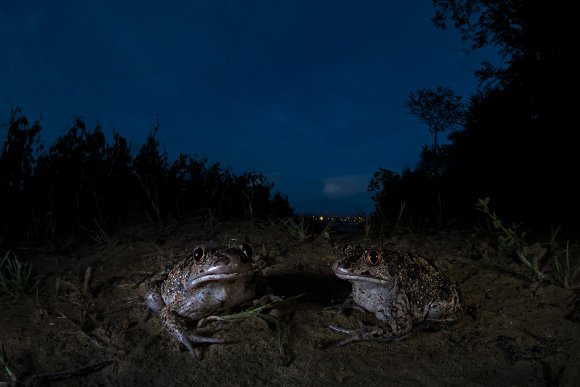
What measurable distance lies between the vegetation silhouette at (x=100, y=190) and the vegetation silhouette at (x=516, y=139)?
2389 mm

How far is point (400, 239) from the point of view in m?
5.71

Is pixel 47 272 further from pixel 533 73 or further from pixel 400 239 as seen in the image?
pixel 533 73

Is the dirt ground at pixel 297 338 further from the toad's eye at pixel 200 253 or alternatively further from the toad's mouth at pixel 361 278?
the toad's eye at pixel 200 253

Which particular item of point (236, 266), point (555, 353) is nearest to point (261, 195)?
point (236, 266)

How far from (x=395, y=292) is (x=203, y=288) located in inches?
59.3

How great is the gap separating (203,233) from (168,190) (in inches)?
56.4

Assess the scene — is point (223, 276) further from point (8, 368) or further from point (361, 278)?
point (8, 368)

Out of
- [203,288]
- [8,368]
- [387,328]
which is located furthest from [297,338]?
[8,368]

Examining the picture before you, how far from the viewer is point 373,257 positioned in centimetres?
352

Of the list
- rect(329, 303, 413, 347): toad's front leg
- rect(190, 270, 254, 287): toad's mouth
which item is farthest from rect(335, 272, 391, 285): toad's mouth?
rect(190, 270, 254, 287): toad's mouth

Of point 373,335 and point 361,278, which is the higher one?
point 361,278

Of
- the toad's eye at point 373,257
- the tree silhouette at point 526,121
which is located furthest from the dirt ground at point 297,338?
the tree silhouette at point 526,121

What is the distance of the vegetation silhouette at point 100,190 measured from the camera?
A: 668cm

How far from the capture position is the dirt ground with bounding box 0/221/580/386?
2.98m
